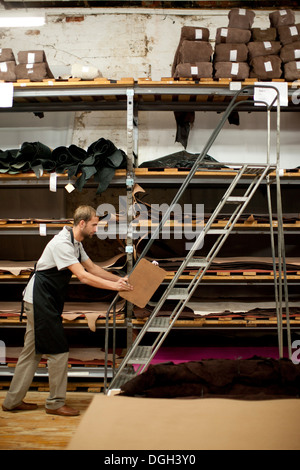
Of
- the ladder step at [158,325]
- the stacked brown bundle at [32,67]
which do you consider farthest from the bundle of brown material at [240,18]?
the ladder step at [158,325]

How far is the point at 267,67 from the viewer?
13.2 feet

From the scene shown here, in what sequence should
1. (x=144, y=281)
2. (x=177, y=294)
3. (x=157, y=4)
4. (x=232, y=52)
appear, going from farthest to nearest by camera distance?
(x=157, y=4), (x=232, y=52), (x=177, y=294), (x=144, y=281)

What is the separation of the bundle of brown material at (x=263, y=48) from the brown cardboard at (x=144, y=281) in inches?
98.9

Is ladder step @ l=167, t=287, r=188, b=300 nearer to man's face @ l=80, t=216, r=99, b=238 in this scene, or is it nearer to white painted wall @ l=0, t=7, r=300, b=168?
man's face @ l=80, t=216, r=99, b=238

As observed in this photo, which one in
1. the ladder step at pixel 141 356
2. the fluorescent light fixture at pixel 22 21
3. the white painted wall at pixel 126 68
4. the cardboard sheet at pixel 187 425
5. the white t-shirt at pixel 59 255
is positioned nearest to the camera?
the cardboard sheet at pixel 187 425

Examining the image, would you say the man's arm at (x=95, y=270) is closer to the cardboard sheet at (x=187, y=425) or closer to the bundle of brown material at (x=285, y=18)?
the cardboard sheet at (x=187, y=425)

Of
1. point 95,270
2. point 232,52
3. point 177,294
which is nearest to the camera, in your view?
point 177,294

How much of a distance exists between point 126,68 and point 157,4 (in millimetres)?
849

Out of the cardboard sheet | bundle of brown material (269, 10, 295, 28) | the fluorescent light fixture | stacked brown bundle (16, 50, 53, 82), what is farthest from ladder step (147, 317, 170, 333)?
the fluorescent light fixture

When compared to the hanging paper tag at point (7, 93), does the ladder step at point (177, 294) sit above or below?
below

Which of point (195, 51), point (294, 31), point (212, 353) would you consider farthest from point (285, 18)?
point (212, 353)

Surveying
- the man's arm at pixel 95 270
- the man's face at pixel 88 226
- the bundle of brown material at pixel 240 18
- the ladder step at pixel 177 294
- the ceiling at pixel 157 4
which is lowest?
the ladder step at pixel 177 294

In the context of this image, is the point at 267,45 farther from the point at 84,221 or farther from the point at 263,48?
the point at 84,221

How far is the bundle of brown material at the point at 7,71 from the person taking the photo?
4.13m
